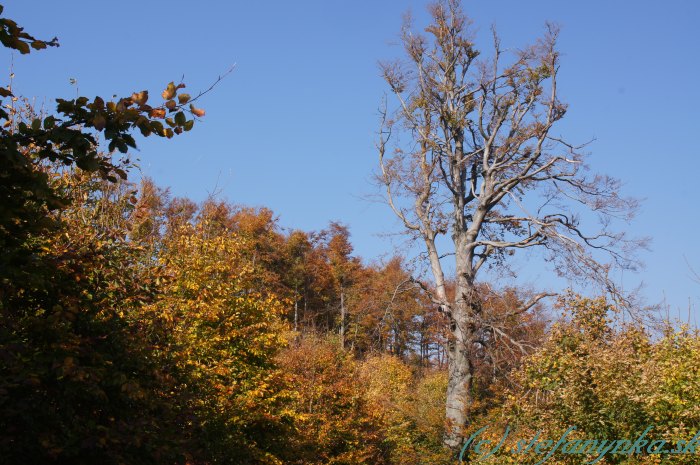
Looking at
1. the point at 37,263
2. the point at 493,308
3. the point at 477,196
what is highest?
the point at 477,196

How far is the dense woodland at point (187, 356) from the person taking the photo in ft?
17.4

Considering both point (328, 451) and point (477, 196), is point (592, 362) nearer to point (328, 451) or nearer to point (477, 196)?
point (477, 196)

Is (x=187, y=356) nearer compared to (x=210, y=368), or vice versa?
(x=187, y=356)

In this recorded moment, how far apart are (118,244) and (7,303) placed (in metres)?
2.98

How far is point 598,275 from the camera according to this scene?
60.2 ft

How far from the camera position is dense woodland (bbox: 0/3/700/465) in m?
5.30

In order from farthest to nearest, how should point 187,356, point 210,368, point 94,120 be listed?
point 210,368, point 187,356, point 94,120

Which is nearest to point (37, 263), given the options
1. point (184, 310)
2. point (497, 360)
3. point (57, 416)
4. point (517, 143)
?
point (57, 416)

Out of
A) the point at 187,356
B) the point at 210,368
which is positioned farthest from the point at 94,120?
the point at 210,368

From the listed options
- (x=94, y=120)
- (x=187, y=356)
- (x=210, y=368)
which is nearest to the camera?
(x=94, y=120)

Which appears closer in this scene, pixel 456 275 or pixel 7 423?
pixel 7 423

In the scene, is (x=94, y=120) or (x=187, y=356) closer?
(x=94, y=120)

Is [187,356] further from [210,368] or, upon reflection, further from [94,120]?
[94,120]

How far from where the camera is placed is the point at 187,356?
10961 millimetres
